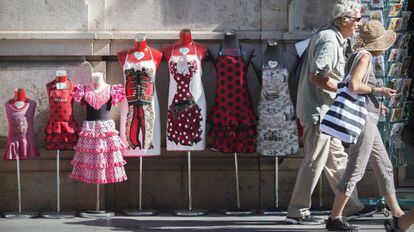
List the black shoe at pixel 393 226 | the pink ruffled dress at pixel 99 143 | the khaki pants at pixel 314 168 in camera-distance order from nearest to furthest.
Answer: the black shoe at pixel 393 226
the khaki pants at pixel 314 168
the pink ruffled dress at pixel 99 143

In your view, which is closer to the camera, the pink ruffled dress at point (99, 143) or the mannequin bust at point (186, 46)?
the pink ruffled dress at point (99, 143)

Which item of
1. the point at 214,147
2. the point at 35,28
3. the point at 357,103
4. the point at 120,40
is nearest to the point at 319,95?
the point at 357,103

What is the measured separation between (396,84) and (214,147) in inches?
70.5

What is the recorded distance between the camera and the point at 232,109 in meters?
8.80

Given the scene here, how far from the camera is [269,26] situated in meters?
9.26

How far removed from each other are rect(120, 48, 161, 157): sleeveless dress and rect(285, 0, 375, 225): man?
1473mm

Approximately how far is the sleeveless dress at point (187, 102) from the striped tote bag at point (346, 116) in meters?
1.74

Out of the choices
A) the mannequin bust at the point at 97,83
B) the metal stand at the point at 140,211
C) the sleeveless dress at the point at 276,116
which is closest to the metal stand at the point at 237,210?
the sleeveless dress at the point at 276,116

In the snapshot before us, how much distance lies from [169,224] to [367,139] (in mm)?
2083

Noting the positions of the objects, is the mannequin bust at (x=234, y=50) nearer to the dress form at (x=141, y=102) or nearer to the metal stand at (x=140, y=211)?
the dress form at (x=141, y=102)

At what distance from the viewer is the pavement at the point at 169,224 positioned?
27.1 ft

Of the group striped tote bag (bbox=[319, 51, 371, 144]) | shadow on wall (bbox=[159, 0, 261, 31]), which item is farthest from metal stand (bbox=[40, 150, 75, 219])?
striped tote bag (bbox=[319, 51, 371, 144])

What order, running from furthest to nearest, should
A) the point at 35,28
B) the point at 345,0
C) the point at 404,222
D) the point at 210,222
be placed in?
the point at 35,28 → the point at 210,222 → the point at 345,0 → the point at 404,222

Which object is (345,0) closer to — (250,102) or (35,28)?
(250,102)
